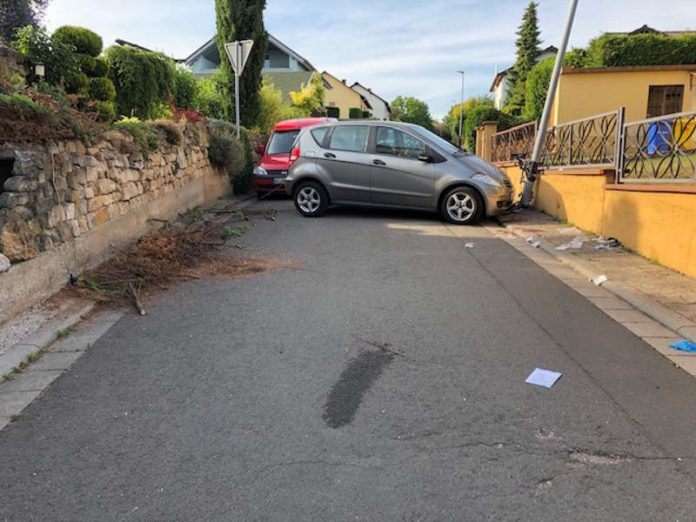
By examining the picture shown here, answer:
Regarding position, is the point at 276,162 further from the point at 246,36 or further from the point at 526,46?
the point at 526,46

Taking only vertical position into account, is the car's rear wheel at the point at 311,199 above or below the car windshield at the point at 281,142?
below

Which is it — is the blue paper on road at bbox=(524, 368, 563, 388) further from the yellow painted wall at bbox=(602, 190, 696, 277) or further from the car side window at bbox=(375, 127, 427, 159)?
the car side window at bbox=(375, 127, 427, 159)

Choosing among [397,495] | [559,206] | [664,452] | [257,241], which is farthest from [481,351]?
[559,206]

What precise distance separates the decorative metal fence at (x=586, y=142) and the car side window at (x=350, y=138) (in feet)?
12.6

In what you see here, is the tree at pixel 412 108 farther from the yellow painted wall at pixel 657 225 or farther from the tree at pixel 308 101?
the yellow painted wall at pixel 657 225

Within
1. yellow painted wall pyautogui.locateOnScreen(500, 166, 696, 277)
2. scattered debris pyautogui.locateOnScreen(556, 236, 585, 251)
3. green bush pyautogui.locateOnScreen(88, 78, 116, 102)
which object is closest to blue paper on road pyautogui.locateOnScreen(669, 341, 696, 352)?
yellow painted wall pyautogui.locateOnScreen(500, 166, 696, 277)

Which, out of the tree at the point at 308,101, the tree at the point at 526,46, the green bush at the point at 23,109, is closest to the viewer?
the green bush at the point at 23,109

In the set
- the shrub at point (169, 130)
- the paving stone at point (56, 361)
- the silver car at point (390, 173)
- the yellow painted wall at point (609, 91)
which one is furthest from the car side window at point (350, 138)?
the yellow painted wall at point (609, 91)

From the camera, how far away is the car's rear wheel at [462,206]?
10.4m

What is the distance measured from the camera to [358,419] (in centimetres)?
341

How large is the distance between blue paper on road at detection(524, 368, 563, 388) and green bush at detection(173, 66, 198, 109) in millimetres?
14208

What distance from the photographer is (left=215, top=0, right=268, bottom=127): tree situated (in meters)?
19.7

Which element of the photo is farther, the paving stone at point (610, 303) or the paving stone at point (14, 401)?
the paving stone at point (610, 303)

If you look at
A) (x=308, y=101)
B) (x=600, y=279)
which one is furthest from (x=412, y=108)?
(x=600, y=279)
